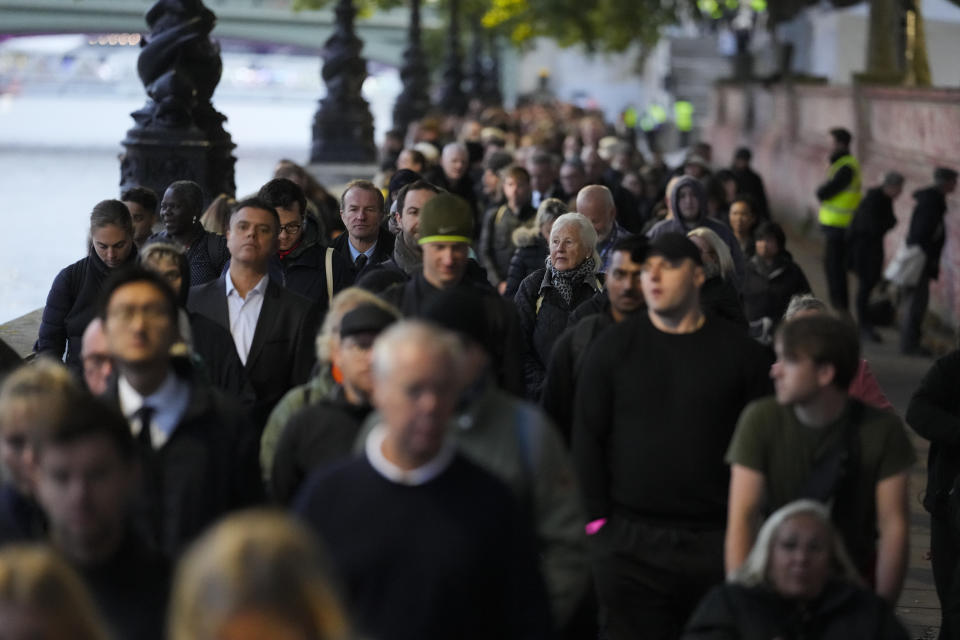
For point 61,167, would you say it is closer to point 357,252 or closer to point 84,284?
point 357,252

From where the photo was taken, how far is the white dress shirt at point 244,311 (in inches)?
309

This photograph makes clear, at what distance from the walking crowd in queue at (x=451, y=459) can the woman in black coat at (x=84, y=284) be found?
0.02 metres

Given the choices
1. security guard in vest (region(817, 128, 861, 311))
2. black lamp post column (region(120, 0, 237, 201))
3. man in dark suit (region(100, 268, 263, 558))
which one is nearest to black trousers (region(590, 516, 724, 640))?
man in dark suit (region(100, 268, 263, 558))

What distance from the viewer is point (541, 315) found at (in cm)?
895

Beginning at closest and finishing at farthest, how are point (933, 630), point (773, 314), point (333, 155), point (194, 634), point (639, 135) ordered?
point (194, 634), point (933, 630), point (773, 314), point (333, 155), point (639, 135)

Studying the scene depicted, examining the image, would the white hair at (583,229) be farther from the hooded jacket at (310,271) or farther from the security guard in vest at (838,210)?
the security guard in vest at (838,210)

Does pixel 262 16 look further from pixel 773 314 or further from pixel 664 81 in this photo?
pixel 773 314

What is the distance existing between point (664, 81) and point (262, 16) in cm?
1976

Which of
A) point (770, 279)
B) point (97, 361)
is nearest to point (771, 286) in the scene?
point (770, 279)

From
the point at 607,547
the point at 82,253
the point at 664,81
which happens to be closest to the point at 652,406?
the point at 607,547

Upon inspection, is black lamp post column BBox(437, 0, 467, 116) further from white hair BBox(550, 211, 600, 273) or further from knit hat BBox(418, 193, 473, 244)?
knit hat BBox(418, 193, 473, 244)

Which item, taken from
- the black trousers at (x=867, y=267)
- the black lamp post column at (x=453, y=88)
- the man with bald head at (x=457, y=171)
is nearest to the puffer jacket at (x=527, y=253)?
the man with bald head at (x=457, y=171)

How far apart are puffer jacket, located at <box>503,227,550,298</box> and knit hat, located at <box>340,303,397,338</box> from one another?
18.8 feet

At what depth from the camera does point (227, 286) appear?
804 cm
